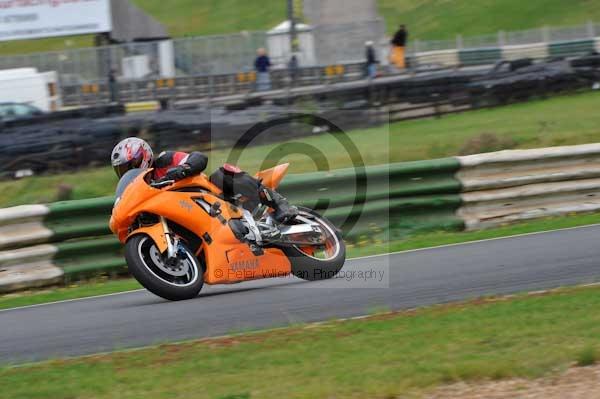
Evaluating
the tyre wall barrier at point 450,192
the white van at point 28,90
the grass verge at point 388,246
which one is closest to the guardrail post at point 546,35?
A: the white van at point 28,90

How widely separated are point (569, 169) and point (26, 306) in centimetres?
631

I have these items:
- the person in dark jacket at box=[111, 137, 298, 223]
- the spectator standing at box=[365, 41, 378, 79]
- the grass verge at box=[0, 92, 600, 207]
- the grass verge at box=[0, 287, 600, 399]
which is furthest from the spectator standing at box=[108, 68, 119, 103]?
the grass verge at box=[0, 287, 600, 399]

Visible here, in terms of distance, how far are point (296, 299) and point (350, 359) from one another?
2121mm

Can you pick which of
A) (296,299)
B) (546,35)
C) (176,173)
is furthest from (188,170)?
(546,35)

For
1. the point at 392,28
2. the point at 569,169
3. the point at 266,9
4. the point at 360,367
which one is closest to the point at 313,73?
the point at 569,169

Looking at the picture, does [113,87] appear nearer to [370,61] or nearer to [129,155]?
[370,61]

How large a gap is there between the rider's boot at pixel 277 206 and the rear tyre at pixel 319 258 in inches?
7.3

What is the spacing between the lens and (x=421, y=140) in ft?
60.0

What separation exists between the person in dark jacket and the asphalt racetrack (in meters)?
0.74

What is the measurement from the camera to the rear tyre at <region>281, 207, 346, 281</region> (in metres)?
8.34

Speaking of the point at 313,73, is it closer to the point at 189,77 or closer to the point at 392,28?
the point at 189,77

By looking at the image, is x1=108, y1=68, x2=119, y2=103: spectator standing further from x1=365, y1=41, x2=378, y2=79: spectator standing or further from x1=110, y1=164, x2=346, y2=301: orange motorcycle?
x1=110, y1=164, x2=346, y2=301: orange motorcycle

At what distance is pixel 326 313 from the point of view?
712 cm

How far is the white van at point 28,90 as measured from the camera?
25.5 metres
